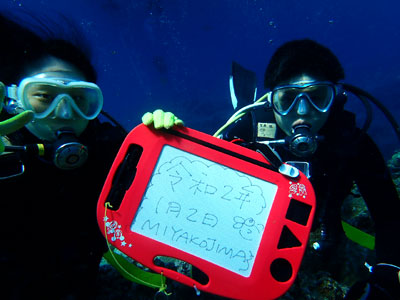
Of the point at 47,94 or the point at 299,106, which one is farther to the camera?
the point at 299,106

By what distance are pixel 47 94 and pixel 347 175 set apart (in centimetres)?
369

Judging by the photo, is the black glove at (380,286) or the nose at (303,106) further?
the nose at (303,106)

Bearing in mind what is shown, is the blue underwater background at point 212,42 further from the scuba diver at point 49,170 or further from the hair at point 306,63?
the scuba diver at point 49,170

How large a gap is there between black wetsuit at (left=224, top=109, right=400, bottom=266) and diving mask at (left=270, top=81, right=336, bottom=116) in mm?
371

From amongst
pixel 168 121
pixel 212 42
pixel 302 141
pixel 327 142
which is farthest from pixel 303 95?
pixel 212 42

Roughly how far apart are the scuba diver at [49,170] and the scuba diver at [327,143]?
1.54m

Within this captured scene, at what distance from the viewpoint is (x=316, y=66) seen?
8.16ft

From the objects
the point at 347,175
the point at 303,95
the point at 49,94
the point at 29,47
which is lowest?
the point at 49,94

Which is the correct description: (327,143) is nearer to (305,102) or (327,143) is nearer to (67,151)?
(305,102)

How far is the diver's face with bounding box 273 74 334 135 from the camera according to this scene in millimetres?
2398

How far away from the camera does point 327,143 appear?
2.74 meters

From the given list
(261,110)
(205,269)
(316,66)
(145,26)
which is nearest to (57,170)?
(205,269)

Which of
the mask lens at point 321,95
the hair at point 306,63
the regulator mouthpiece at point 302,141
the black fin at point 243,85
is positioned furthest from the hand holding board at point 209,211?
the black fin at point 243,85

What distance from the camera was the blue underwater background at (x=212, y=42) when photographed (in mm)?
20578
